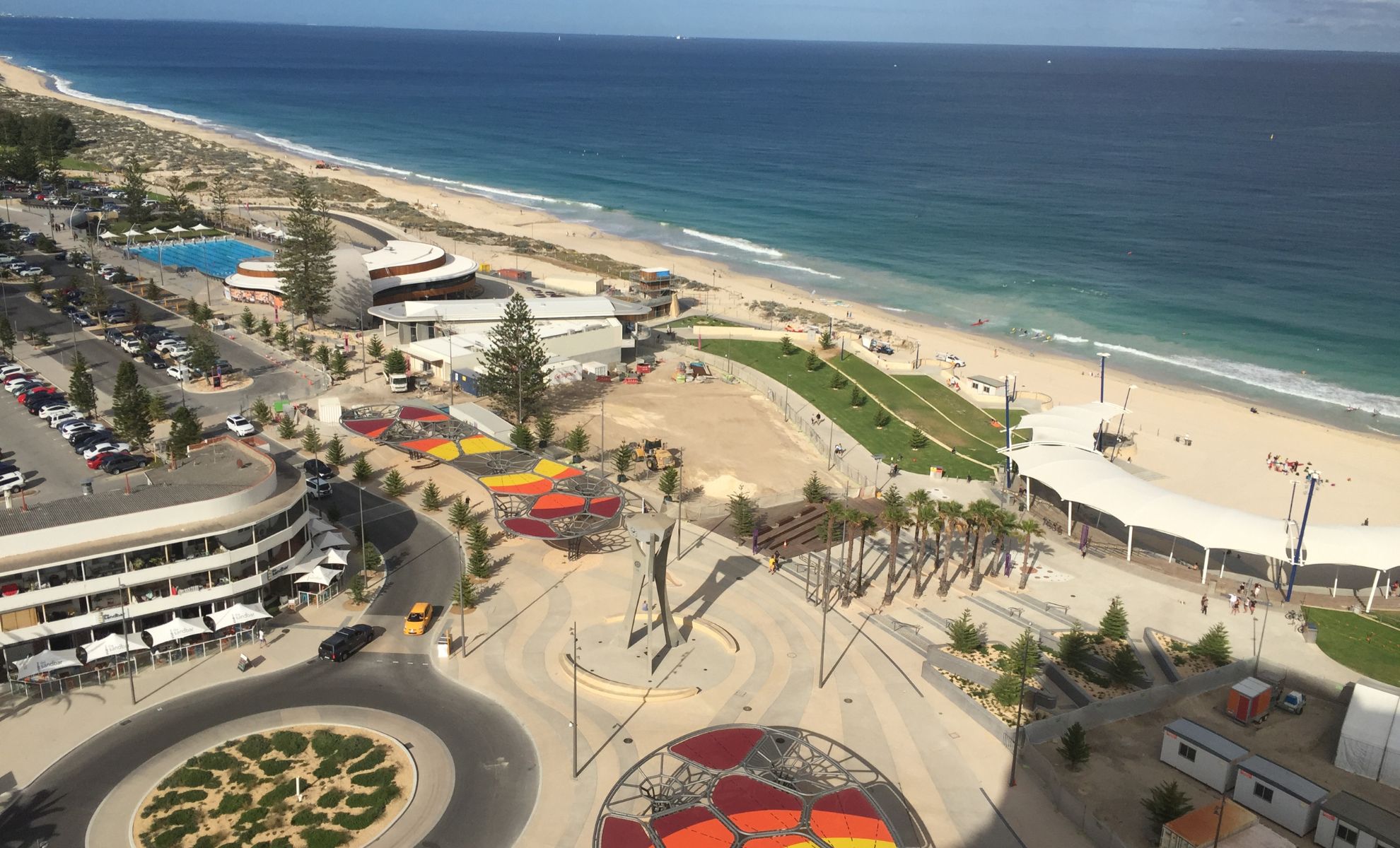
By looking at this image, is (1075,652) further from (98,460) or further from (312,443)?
(98,460)

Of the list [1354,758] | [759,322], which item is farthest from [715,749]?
[759,322]

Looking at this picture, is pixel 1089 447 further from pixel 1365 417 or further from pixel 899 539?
pixel 1365 417

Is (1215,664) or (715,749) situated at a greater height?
(715,749)

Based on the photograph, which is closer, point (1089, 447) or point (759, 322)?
point (1089, 447)

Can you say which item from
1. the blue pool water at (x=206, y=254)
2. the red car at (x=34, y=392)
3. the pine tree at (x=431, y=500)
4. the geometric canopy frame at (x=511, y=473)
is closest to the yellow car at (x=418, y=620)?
the geometric canopy frame at (x=511, y=473)

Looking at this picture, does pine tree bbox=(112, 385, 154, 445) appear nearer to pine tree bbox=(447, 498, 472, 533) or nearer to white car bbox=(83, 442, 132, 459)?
white car bbox=(83, 442, 132, 459)

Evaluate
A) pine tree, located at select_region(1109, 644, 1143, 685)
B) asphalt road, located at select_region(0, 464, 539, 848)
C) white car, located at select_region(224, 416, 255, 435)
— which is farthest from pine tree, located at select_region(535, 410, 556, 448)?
pine tree, located at select_region(1109, 644, 1143, 685)

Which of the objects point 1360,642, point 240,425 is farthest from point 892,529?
point 240,425

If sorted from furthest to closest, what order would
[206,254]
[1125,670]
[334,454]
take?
[206,254], [334,454], [1125,670]
